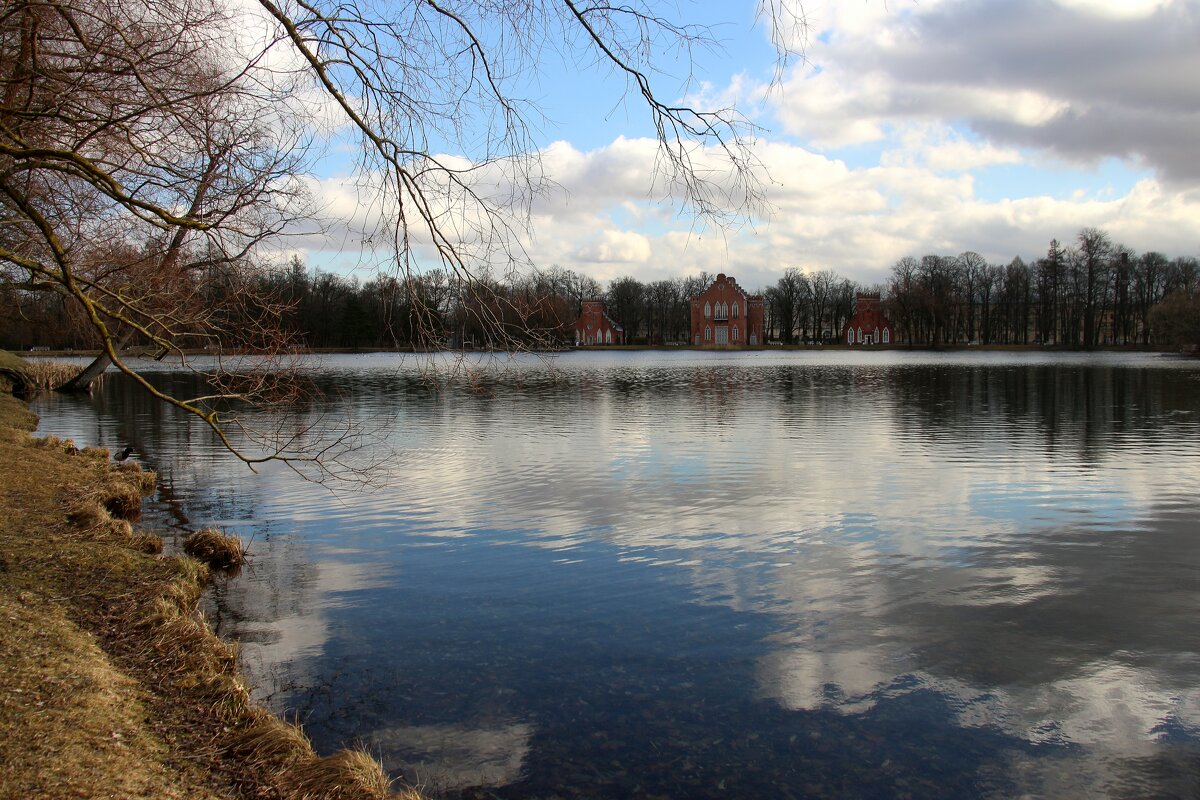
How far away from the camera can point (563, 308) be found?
5.16m

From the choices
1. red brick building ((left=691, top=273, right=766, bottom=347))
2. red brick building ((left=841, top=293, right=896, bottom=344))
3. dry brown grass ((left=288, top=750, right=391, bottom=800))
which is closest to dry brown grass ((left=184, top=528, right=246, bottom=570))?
dry brown grass ((left=288, top=750, right=391, bottom=800))

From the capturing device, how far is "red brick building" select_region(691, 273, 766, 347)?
367 ft

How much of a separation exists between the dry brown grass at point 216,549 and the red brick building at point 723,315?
4067 inches

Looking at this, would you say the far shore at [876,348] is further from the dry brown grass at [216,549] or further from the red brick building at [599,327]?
the dry brown grass at [216,549]

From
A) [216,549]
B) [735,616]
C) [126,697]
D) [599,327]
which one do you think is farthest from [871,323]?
[126,697]

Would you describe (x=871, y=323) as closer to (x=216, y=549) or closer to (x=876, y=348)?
(x=876, y=348)

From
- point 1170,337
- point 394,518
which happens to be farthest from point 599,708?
point 1170,337

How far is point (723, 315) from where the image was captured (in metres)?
113

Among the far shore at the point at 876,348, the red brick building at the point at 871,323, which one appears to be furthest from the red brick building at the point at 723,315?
the red brick building at the point at 871,323

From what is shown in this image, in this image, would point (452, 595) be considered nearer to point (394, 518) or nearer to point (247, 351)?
point (247, 351)

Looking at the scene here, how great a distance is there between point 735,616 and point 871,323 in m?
111

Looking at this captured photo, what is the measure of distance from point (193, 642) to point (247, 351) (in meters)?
3.05

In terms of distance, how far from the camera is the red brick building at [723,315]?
11181cm

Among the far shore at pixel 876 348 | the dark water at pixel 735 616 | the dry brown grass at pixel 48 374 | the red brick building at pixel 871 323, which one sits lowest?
the dark water at pixel 735 616
